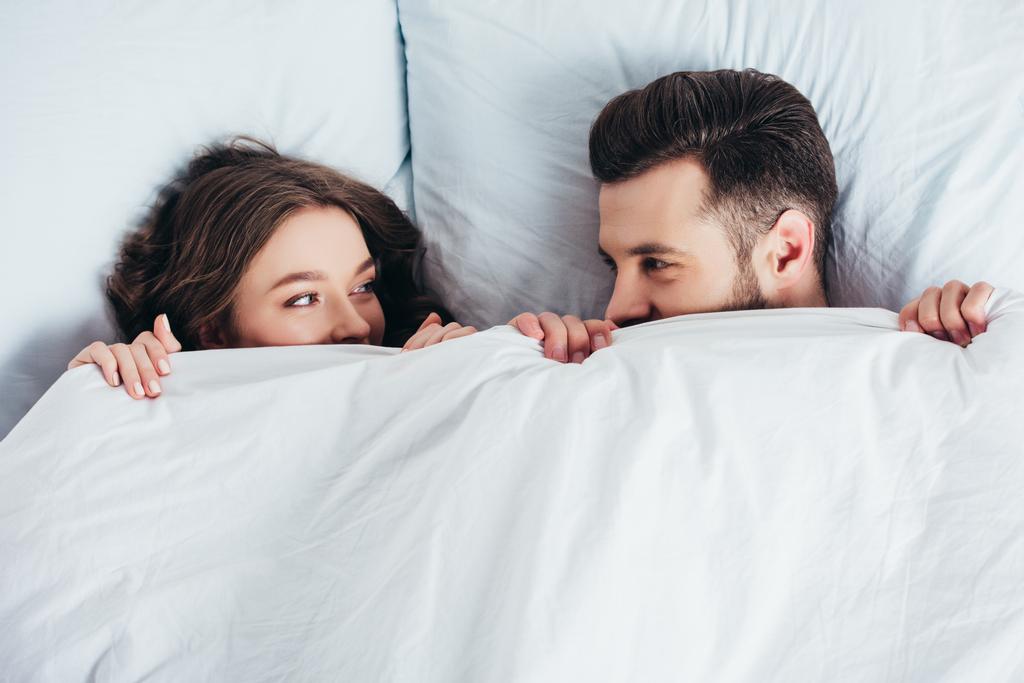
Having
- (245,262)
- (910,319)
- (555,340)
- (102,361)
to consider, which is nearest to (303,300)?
(245,262)

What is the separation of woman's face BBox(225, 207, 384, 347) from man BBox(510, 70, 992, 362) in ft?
1.04

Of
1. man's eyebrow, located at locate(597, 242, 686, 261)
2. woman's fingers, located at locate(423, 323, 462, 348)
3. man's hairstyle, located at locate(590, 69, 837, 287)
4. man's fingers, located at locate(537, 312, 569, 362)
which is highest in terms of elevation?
man's hairstyle, located at locate(590, 69, 837, 287)

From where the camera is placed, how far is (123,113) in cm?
125

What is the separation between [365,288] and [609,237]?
42cm

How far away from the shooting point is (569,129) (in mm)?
1370

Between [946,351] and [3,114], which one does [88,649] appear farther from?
[946,351]

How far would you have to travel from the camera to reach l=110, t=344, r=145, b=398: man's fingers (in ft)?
3.27

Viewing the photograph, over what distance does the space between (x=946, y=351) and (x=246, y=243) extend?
3.09 ft

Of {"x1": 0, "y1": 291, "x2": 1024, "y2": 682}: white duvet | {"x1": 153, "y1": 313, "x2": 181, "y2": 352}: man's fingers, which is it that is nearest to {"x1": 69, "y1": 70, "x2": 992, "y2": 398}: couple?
{"x1": 153, "y1": 313, "x2": 181, "y2": 352}: man's fingers

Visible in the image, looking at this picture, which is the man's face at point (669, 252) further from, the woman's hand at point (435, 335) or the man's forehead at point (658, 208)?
the woman's hand at point (435, 335)

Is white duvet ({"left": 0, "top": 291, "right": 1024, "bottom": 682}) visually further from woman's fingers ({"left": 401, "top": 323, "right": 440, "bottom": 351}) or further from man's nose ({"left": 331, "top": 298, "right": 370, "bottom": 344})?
man's nose ({"left": 331, "top": 298, "right": 370, "bottom": 344})

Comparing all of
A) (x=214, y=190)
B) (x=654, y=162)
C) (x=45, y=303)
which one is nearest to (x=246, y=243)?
(x=214, y=190)

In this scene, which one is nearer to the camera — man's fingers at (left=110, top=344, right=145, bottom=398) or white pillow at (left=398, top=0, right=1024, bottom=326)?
man's fingers at (left=110, top=344, right=145, bottom=398)

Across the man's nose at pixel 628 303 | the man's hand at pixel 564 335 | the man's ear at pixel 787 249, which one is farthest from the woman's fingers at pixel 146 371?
the man's ear at pixel 787 249
